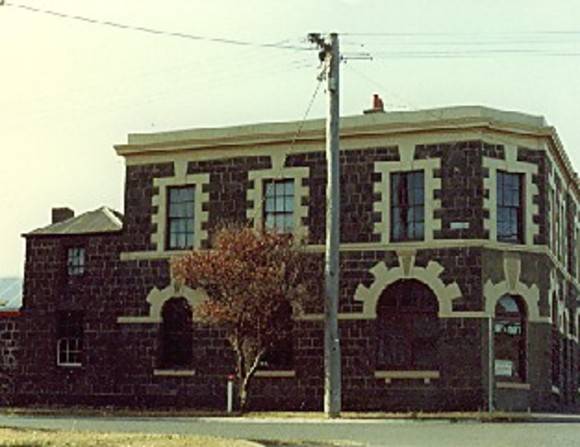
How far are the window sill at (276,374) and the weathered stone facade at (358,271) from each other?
0.04 metres

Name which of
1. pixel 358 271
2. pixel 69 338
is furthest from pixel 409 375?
pixel 69 338

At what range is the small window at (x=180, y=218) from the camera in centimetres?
3597

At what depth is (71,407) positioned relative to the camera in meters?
35.7

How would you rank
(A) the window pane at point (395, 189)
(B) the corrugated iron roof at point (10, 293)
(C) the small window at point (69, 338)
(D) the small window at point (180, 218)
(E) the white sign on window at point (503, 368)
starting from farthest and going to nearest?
(B) the corrugated iron roof at point (10, 293) < (C) the small window at point (69, 338) < (D) the small window at point (180, 218) < (A) the window pane at point (395, 189) < (E) the white sign on window at point (503, 368)

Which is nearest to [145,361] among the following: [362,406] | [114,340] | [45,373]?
[114,340]

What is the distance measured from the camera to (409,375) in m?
32.5

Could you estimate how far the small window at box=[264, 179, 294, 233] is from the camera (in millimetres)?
34562

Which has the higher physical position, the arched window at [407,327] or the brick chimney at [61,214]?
the brick chimney at [61,214]

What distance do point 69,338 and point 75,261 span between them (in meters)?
2.39

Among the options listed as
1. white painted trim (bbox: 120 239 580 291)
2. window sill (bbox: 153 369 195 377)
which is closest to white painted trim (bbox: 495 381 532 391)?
white painted trim (bbox: 120 239 580 291)

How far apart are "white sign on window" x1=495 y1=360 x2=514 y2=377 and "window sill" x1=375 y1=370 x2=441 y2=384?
1.63 meters

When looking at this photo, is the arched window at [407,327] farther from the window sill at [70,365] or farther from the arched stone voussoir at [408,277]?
the window sill at [70,365]

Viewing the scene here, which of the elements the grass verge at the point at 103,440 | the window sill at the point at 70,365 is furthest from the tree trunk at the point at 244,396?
the grass verge at the point at 103,440

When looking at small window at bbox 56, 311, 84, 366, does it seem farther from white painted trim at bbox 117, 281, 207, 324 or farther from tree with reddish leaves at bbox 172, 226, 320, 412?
tree with reddish leaves at bbox 172, 226, 320, 412
